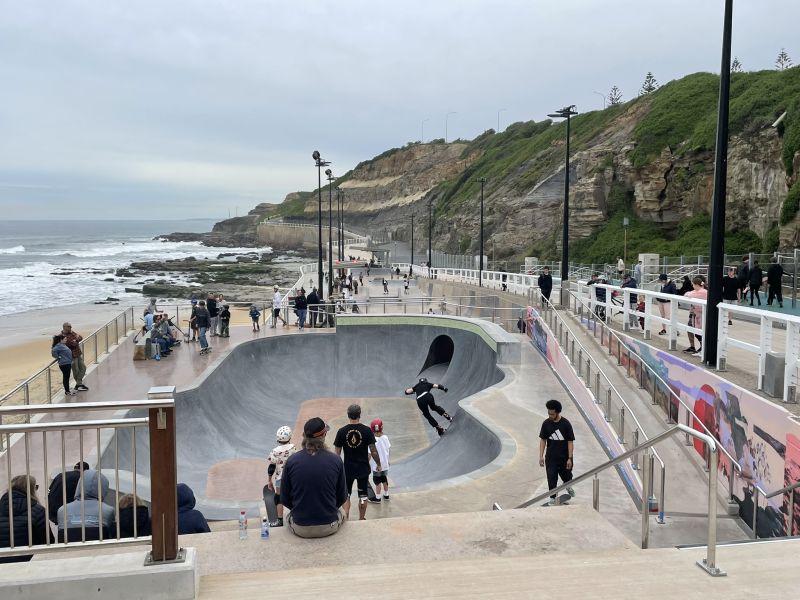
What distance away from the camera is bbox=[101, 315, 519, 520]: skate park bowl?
1212 cm

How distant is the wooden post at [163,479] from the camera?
3822mm

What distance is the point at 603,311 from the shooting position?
16469mm

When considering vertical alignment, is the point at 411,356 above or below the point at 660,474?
below

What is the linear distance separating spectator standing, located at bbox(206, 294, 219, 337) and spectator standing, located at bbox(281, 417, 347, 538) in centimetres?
1704

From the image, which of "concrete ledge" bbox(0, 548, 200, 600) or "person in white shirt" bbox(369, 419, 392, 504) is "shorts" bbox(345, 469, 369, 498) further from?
"concrete ledge" bbox(0, 548, 200, 600)

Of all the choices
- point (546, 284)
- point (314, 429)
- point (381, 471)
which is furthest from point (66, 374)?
point (546, 284)

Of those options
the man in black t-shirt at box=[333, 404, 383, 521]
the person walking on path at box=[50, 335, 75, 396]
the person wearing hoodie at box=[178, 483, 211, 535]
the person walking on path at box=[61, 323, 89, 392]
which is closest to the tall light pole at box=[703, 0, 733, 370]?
the man in black t-shirt at box=[333, 404, 383, 521]

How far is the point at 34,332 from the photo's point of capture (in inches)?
1480

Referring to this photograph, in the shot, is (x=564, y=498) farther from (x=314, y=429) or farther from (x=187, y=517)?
(x=187, y=517)

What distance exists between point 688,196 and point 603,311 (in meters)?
37.5

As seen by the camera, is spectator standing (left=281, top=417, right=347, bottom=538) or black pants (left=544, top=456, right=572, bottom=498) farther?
black pants (left=544, top=456, right=572, bottom=498)

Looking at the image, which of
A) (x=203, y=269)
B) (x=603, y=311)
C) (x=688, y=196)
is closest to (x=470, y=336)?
(x=603, y=311)

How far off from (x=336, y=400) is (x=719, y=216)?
44.7 ft

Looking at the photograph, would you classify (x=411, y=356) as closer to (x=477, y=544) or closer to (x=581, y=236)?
(x=477, y=544)
